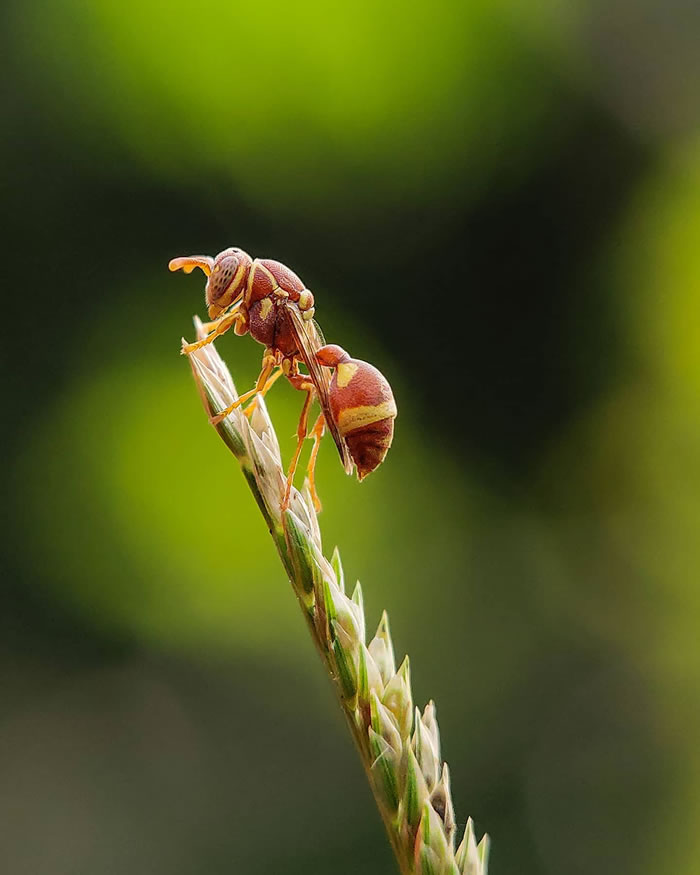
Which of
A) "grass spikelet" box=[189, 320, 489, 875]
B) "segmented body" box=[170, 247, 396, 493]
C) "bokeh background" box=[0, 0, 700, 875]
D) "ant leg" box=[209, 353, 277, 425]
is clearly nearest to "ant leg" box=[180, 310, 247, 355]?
"segmented body" box=[170, 247, 396, 493]

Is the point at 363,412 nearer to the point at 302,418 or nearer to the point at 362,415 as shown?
the point at 362,415

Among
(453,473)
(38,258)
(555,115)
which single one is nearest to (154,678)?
(453,473)

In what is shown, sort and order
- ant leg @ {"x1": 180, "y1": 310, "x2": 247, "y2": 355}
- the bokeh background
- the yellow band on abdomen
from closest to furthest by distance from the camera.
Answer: ant leg @ {"x1": 180, "y1": 310, "x2": 247, "y2": 355} → the yellow band on abdomen → the bokeh background

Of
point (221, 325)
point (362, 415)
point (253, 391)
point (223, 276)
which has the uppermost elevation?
point (223, 276)

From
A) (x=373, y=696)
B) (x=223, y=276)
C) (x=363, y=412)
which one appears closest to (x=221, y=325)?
(x=223, y=276)

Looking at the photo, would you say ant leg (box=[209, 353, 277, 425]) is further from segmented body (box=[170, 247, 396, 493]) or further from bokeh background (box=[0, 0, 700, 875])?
bokeh background (box=[0, 0, 700, 875])

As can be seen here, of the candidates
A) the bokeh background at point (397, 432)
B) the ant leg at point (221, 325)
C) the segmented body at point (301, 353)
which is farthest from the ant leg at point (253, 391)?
the bokeh background at point (397, 432)
